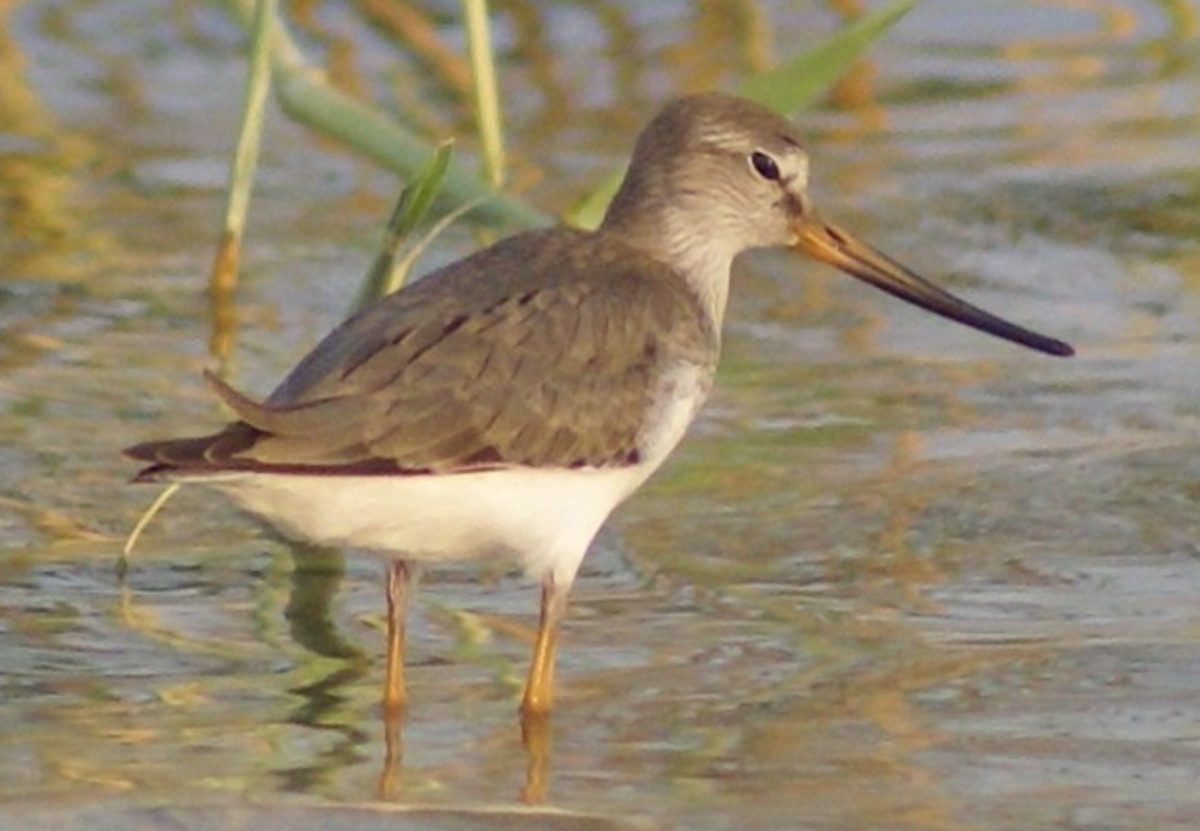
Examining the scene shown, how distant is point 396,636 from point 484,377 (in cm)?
55

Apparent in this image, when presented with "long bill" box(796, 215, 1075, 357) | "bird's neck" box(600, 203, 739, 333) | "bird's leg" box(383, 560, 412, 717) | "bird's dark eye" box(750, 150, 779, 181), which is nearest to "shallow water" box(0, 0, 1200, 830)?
"bird's leg" box(383, 560, 412, 717)

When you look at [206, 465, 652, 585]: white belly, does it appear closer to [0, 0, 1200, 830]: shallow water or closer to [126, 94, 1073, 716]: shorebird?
[126, 94, 1073, 716]: shorebird

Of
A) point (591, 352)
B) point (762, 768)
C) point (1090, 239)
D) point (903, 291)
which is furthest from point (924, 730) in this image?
point (1090, 239)

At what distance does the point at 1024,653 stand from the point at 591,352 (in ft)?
3.58

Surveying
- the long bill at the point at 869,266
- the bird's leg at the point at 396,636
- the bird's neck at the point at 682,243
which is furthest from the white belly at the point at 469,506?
the long bill at the point at 869,266

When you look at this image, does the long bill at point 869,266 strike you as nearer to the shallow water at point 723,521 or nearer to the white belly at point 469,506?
the shallow water at point 723,521

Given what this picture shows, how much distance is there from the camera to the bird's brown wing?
609cm

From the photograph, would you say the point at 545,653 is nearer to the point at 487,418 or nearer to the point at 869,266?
the point at 487,418

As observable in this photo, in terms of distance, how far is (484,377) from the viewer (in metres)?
6.41

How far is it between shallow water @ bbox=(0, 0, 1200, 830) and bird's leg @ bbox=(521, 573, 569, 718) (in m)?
0.10

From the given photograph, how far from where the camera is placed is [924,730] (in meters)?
6.18

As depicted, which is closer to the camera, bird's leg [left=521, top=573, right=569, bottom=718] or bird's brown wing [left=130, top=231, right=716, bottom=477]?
bird's brown wing [left=130, top=231, right=716, bottom=477]

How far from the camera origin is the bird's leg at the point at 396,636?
639cm

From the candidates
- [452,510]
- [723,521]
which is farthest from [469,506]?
[723,521]
